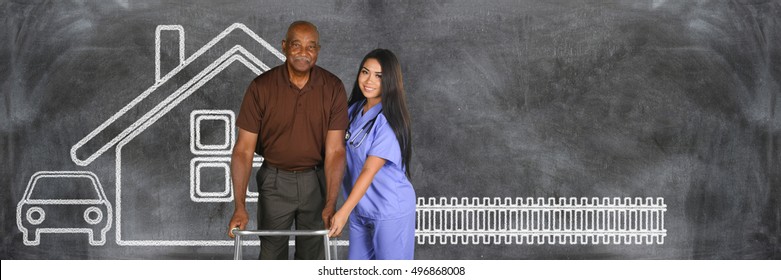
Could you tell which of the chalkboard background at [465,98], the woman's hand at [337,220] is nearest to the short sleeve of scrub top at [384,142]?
the woman's hand at [337,220]

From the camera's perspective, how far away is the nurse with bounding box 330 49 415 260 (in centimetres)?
402

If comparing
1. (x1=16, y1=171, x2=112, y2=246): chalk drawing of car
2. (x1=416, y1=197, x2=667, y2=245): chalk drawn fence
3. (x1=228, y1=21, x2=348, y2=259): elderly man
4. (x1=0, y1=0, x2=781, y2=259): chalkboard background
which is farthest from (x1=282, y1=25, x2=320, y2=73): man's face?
(x1=16, y1=171, x2=112, y2=246): chalk drawing of car

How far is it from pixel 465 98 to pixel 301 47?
5.97 feet

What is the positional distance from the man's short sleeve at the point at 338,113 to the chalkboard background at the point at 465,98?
1.56 metres

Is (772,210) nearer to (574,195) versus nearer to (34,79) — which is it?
(574,195)

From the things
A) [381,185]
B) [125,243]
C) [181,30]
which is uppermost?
[181,30]

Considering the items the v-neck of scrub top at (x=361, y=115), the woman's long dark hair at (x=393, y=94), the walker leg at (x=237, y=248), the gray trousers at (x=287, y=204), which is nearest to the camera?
the walker leg at (x=237, y=248)

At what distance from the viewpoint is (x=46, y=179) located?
5754 millimetres

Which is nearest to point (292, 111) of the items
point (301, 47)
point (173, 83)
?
point (301, 47)

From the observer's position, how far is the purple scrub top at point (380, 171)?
406cm

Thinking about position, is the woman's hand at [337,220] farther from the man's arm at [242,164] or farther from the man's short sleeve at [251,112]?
the man's short sleeve at [251,112]

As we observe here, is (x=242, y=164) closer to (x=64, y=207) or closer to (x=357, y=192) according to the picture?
(x=357, y=192)

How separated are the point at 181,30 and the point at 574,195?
2.23 meters

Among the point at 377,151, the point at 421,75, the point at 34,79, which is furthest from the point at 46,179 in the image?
the point at 377,151
